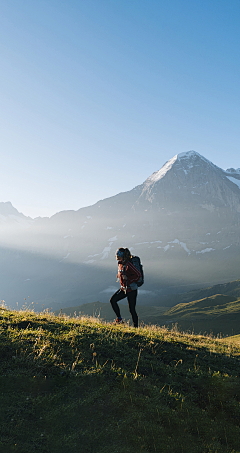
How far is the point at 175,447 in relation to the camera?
4371mm

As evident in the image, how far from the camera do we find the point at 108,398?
18.0 feet

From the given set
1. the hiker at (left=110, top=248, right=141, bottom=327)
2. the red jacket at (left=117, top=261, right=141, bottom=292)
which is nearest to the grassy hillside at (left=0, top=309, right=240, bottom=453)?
the hiker at (left=110, top=248, right=141, bottom=327)

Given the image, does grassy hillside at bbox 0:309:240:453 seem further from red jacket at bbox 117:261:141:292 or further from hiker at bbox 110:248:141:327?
red jacket at bbox 117:261:141:292

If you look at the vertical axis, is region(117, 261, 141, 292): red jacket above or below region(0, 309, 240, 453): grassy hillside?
above

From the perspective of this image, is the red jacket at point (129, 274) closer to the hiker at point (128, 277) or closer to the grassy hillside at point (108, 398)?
the hiker at point (128, 277)

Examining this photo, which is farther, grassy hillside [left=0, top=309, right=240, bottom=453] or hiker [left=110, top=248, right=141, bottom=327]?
hiker [left=110, top=248, right=141, bottom=327]

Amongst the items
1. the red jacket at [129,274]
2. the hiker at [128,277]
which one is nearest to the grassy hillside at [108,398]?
the hiker at [128,277]

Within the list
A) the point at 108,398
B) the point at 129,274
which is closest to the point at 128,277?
the point at 129,274

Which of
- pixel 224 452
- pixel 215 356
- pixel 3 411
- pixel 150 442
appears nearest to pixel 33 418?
pixel 3 411

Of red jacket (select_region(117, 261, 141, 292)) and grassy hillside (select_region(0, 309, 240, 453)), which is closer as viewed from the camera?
grassy hillside (select_region(0, 309, 240, 453))

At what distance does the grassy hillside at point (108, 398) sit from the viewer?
14.4 ft

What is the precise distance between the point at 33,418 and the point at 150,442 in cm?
222

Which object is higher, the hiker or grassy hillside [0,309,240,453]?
the hiker

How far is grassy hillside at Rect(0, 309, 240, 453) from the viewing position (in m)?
4.38
